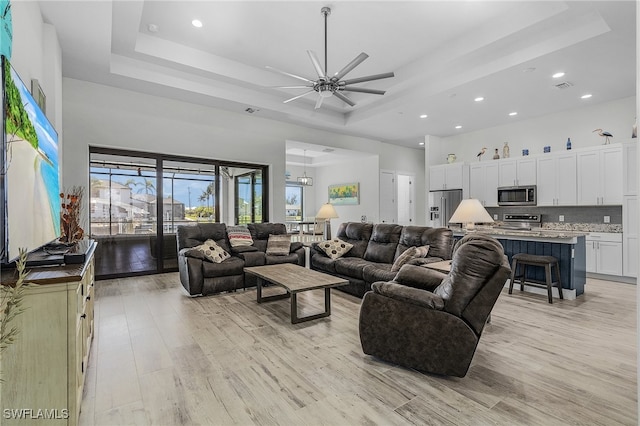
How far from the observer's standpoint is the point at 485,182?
6965mm

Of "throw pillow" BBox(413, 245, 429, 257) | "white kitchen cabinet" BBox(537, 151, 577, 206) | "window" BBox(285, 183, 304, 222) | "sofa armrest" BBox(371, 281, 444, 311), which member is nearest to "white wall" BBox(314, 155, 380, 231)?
"window" BBox(285, 183, 304, 222)

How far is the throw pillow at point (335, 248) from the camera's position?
4.84 meters

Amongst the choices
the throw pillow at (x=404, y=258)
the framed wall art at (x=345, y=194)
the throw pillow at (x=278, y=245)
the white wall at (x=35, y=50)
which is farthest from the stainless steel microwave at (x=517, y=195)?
the white wall at (x=35, y=50)

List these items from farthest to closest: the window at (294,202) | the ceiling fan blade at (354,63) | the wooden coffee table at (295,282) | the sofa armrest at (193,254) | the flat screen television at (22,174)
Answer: the window at (294,202) → the sofa armrest at (193,254) → the ceiling fan blade at (354,63) → the wooden coffee table at (295,282) → the flat screen television at (22,174)

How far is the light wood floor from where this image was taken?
6.02 feet

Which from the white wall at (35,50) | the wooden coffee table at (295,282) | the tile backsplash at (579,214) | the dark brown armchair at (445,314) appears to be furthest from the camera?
the tile backsplash at (579,214)

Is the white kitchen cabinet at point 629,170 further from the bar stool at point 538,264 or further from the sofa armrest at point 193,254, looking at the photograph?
the sofa armrest at point 193,254

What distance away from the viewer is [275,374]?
7.43 feet

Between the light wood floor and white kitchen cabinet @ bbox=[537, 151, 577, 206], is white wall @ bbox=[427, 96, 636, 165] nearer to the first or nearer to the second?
white kitchen cabinet @ bbox=[537, 151, 577, 206]

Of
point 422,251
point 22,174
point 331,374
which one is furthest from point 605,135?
point 22,174

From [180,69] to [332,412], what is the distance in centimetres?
505

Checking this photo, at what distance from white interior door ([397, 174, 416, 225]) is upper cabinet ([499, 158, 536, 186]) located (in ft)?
10.1

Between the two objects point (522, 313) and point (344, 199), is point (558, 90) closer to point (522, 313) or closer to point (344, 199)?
point (522, 313)

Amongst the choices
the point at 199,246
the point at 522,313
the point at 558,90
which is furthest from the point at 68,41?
the point at 558,90
